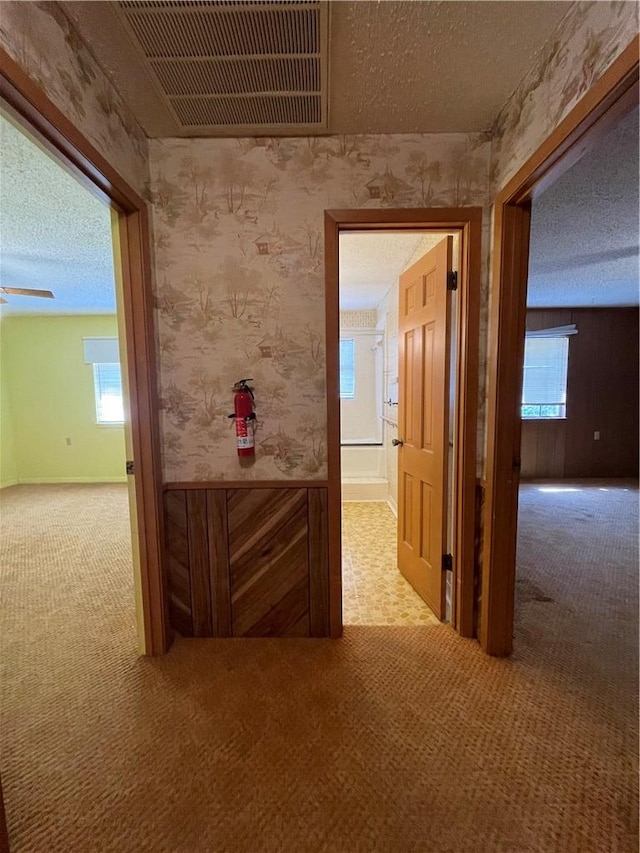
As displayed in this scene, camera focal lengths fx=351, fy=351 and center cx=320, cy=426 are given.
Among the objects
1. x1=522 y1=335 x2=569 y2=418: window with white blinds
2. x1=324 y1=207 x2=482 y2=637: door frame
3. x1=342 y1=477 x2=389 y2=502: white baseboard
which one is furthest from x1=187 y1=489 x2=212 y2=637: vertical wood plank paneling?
x1=522 y1=335 x2=569 y2=418: window with white blinds

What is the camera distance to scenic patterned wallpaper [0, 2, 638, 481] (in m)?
1.59

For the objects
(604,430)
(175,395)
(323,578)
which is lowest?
(323,578)

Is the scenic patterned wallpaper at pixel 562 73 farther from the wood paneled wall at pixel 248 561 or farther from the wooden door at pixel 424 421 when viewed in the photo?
the wood paneled wall at pixel 248 561

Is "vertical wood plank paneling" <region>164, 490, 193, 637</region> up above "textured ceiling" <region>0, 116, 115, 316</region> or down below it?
below

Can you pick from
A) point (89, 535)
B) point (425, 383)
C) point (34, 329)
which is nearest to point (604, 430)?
point (425, 383)

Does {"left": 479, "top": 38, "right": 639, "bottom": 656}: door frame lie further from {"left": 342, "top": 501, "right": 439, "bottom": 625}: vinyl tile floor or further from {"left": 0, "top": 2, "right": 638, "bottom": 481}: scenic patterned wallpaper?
{"left": 342, "top": 501, "right": 439, "bottom": 625}: vinyl tile floor

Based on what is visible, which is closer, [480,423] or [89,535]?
[480,423]

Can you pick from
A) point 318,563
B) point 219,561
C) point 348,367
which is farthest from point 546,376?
point 219,561

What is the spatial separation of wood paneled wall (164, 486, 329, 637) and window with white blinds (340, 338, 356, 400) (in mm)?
3944

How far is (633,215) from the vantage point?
7.71 ft

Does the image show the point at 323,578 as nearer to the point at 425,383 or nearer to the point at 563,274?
the point at 425,383

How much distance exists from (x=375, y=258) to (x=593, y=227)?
1591 millimetres

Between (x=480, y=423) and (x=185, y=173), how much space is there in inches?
70.9

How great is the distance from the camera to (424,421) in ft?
6.73
